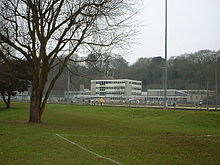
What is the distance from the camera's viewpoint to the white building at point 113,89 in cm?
7744

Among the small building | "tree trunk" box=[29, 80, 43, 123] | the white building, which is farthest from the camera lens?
the white building

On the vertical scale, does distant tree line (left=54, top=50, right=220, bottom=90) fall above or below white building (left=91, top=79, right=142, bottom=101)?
above

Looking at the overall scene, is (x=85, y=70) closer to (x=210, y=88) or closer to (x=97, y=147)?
(x=97, y=147)

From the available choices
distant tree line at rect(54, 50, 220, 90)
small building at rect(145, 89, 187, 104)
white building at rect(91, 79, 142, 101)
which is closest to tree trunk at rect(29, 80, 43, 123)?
distant tree line at rect(54, 50, 220, 90)

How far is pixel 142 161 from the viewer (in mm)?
9328

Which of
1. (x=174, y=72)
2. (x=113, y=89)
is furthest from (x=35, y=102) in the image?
(x=174, y=72)

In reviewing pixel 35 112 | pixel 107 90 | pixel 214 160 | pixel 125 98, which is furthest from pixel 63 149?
pixel 107 90

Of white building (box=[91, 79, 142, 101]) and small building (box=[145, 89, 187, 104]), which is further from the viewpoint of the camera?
white building (box=[91, 79, 142, 101])

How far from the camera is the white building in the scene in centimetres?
7744

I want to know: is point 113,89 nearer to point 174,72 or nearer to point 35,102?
point 174,72

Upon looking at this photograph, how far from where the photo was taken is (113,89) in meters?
79.5

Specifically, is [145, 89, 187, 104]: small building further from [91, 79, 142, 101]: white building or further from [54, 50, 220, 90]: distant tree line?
[91, 79, 142, 101]: white building

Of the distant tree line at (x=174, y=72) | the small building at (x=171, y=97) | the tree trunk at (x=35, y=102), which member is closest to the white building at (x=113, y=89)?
the distant tree line at (x=174, y=72)

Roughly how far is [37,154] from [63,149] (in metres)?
1.33
